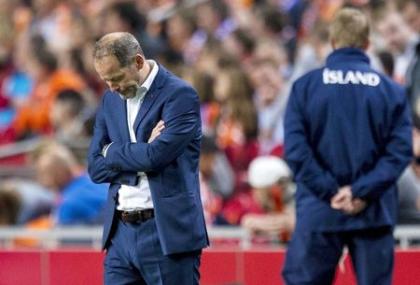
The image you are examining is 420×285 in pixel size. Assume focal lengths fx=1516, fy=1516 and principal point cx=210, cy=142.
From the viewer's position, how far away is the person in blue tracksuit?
8617 mm

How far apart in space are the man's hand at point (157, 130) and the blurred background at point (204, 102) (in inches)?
98.1

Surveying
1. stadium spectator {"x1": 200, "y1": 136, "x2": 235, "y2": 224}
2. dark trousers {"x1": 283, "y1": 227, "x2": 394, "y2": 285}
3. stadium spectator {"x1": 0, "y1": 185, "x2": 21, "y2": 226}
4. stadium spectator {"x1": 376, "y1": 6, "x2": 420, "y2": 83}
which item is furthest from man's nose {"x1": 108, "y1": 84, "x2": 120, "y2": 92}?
stadium spectator {"x1": 376, "y1": 6, "x2": 420, "y2": 83}

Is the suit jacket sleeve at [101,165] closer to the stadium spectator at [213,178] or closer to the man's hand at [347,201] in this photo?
the man's hand at [347,201]

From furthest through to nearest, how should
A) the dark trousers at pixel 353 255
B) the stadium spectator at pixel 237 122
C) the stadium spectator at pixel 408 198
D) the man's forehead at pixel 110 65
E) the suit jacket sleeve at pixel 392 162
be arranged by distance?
the stadium spectator at pixel 237 122 → the stadium spectator at pixel 408 198 → the dark trousers at pixel 353 255 → the suit jacket sleeve at pixel 392 162 → the man's forehead at pixel 110 65

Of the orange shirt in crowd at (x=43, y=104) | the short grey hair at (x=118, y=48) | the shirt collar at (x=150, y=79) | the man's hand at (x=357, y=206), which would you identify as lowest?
the man's hand at (x=357, y=206)

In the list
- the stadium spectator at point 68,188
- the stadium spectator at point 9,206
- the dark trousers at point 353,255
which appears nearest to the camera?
the dark trousers at point 353,255

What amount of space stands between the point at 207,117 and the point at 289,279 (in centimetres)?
463

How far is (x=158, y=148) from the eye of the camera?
7.62m

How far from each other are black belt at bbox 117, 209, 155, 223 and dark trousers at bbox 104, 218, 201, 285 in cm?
2

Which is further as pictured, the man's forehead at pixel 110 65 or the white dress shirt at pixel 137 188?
the white dress shirt at pixel 137 188

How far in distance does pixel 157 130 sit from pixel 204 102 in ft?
19.1

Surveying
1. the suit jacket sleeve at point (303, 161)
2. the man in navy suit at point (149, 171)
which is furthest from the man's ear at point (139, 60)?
the suit jacket sleeve at point (303, 161)

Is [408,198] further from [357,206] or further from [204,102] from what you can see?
[204,102]

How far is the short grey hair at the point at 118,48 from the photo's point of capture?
7562 millimetres
